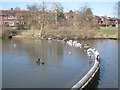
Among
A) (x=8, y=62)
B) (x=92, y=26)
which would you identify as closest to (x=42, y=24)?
(x=92, y=26)

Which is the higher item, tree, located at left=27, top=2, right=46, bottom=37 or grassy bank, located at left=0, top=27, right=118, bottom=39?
tree, located at left=27, top=2, right=46, bottom=37

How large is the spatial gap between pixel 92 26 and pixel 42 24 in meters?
14.2

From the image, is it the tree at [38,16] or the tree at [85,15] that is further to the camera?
the tree at [85,15]

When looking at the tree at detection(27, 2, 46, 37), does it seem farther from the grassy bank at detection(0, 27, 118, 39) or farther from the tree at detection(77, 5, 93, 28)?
the tree at detection(77, 5, 93, 28)

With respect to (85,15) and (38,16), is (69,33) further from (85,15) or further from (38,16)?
(85,15)

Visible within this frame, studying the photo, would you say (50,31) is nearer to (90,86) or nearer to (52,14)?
(52,14)

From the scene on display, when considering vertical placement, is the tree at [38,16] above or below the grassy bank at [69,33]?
above

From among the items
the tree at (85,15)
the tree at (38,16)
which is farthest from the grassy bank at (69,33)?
the tree at (85,15)

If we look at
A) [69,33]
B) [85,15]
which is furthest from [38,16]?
[85,15]

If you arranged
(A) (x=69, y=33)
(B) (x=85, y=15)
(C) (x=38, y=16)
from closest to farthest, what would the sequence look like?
(A) (x=69, y=33) < (C) (x=38, y=16) < (B) (x=85, y=15)

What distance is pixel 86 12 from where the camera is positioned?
5725 cm

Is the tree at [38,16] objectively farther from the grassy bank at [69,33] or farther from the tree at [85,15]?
the tree at [85,15]

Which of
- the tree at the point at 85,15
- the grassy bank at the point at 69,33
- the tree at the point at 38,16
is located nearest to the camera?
the grassy bank at the point at 69,33

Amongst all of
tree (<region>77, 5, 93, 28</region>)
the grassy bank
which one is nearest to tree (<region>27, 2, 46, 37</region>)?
the grassy bank
